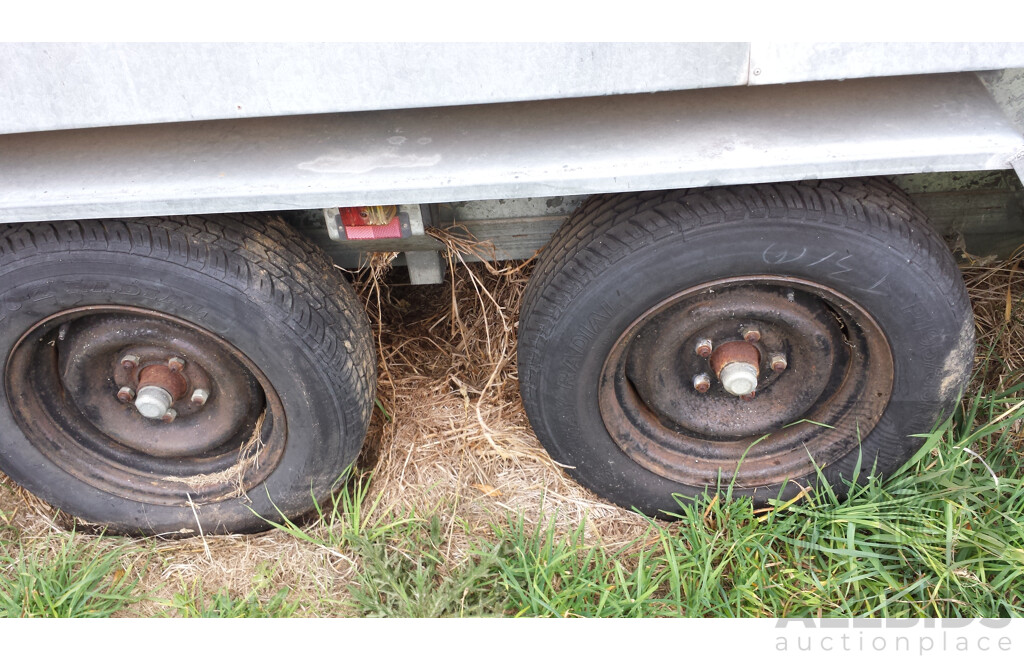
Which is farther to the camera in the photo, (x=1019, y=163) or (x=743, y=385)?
(x=743, y=385)

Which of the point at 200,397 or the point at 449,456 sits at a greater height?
the point at 200,397

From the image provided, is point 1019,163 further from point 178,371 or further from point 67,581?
point 67,581

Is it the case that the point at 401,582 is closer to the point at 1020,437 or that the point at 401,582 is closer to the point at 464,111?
the point at 464,111

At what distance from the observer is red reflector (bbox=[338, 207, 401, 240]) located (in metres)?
1.78

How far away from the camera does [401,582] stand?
6.86ft

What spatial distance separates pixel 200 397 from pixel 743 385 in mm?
1484

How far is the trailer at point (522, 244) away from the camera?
142 cm

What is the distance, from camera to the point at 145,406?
207 centimetres

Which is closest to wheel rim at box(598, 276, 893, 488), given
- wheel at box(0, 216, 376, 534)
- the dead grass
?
the dead grass

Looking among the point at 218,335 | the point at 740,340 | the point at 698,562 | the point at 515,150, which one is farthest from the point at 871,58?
the point at 218,335

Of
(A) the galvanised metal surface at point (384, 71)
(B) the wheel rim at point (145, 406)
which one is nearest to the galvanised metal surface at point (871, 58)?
(A) the galvanised metal surface at point (384, 71)

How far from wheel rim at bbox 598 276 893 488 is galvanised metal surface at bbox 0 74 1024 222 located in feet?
1.38

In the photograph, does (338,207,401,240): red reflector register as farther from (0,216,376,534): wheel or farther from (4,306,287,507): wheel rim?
(4,306,287,507): wheel rim

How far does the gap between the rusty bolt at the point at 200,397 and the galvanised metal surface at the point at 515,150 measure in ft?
2.26
